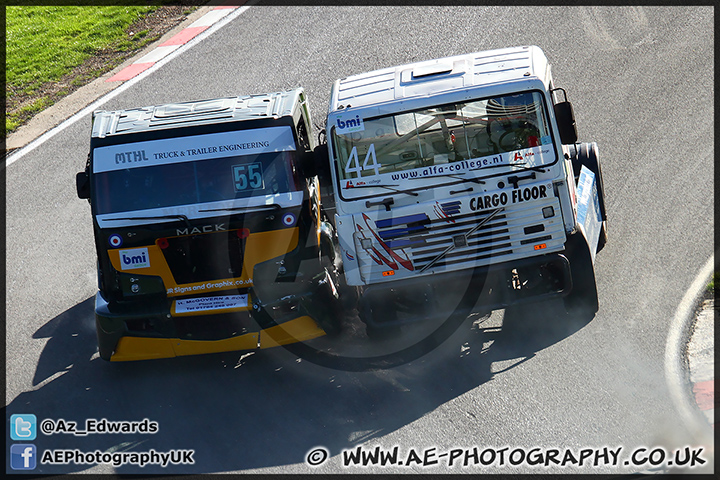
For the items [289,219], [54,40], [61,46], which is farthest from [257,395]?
[54,40]

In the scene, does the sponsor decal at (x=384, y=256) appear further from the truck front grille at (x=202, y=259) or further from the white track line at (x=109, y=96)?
the white track line at (x=109, y=96)

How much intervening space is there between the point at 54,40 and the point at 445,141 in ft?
41.2

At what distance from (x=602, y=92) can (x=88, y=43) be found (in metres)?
11.1

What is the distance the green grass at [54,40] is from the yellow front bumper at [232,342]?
873 cm

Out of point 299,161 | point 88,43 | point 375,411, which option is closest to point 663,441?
point 375,411

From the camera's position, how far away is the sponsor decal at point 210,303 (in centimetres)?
832

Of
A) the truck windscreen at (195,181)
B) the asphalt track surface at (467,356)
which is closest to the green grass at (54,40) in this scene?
the asphalt track surface at (467,356)

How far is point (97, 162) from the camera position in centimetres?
850

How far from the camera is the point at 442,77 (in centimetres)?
852

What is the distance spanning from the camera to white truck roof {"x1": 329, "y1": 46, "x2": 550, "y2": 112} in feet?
27.3

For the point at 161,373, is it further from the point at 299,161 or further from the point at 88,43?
the point at 88,43

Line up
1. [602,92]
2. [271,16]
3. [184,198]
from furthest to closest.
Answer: [271,16]
[602,92]
[184,198]

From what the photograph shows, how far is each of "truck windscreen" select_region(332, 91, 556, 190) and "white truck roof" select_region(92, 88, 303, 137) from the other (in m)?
0.96

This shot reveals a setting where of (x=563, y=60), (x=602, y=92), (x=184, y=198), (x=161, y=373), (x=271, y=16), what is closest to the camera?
(x=184, y=198)
